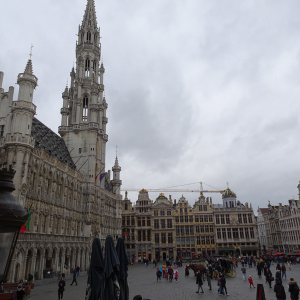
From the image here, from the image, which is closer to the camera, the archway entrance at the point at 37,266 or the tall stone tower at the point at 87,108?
the archway entrance at the point at 37,266

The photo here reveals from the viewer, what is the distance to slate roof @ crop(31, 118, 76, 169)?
132 ft

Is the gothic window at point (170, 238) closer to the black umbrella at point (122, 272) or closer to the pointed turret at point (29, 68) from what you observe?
the pointed turret at point (29, 68)

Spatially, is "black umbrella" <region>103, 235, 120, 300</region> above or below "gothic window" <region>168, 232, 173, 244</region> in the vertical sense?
below

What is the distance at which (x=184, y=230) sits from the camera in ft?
243

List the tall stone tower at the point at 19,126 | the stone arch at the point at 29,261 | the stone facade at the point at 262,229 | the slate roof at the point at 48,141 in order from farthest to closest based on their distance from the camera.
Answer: the stone facade at the point at 262,229
the slate roof at the point at 48,141
the stone arch at the point at 29,261
the tall stone tower at the point at 19,126

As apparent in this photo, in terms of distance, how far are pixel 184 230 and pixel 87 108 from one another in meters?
41.8

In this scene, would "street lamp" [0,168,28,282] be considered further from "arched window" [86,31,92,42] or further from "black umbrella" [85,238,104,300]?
"arched window" [86,31,92,42]

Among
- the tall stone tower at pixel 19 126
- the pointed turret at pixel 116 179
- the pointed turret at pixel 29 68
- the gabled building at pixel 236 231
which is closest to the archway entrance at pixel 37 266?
the tall stone tower at pixel 19 126

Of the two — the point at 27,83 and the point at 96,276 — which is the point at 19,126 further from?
the point at 96,276

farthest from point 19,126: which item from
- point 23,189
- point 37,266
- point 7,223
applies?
point 7,223

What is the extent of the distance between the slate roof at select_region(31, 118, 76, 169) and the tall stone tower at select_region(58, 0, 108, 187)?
2762 mm

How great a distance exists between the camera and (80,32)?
66.1 meters

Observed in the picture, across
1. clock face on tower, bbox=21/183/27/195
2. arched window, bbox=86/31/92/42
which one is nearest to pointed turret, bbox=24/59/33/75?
clock face on tower, bbox=21/183/27/195

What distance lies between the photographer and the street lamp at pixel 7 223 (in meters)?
5.19
